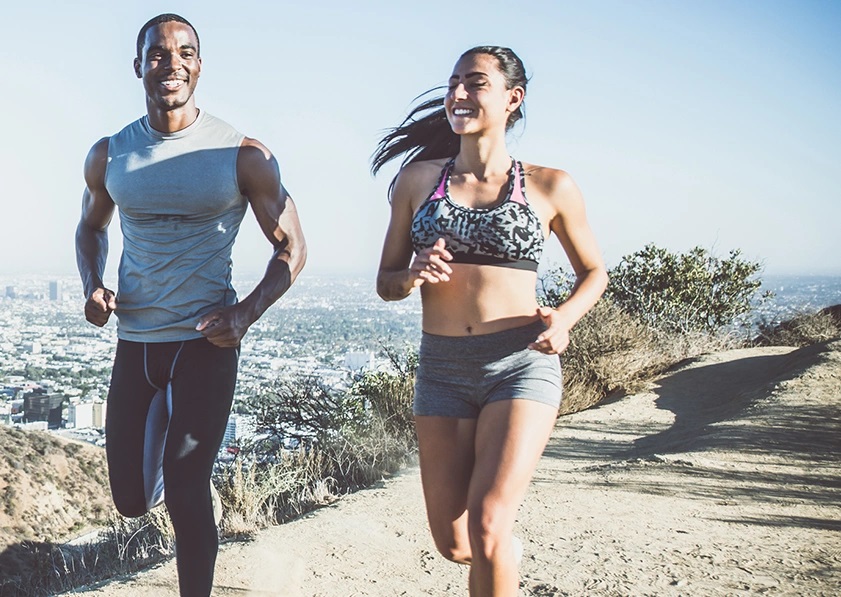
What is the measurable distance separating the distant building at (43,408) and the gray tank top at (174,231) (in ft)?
27.9

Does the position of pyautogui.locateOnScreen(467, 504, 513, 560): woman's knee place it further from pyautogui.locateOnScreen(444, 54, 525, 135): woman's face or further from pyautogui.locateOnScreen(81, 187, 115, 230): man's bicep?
pyautogui.locateOnScreen(81, 187, 115, 230): man's bicep


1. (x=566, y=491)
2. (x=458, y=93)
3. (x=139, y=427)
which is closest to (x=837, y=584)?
(x=566, y=491)

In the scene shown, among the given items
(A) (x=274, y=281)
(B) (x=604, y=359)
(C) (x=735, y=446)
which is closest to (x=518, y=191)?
(A) (x=274, y=281)

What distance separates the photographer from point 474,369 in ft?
10.4

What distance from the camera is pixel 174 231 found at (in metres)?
3.55

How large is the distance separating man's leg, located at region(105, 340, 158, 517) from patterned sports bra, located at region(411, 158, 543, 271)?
4.17ft

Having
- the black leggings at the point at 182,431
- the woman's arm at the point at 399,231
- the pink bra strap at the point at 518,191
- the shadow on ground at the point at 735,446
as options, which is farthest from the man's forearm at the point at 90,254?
the shadow on ground at the point at 735,446

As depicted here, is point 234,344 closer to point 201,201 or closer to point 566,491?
point 201,201

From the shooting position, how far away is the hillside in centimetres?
876

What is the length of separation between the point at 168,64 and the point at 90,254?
91 centimetres

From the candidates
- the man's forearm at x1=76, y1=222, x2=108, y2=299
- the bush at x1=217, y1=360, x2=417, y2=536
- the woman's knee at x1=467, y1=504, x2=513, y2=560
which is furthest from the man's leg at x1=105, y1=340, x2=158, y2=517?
the bush at x1=217, y1=360, x2=417, y2=536

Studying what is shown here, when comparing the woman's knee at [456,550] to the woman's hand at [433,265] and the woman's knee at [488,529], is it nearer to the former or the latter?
the woman's knee at [488,529]

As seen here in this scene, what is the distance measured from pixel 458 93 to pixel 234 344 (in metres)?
1.27

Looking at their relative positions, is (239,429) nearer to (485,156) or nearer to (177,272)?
(177,272)
